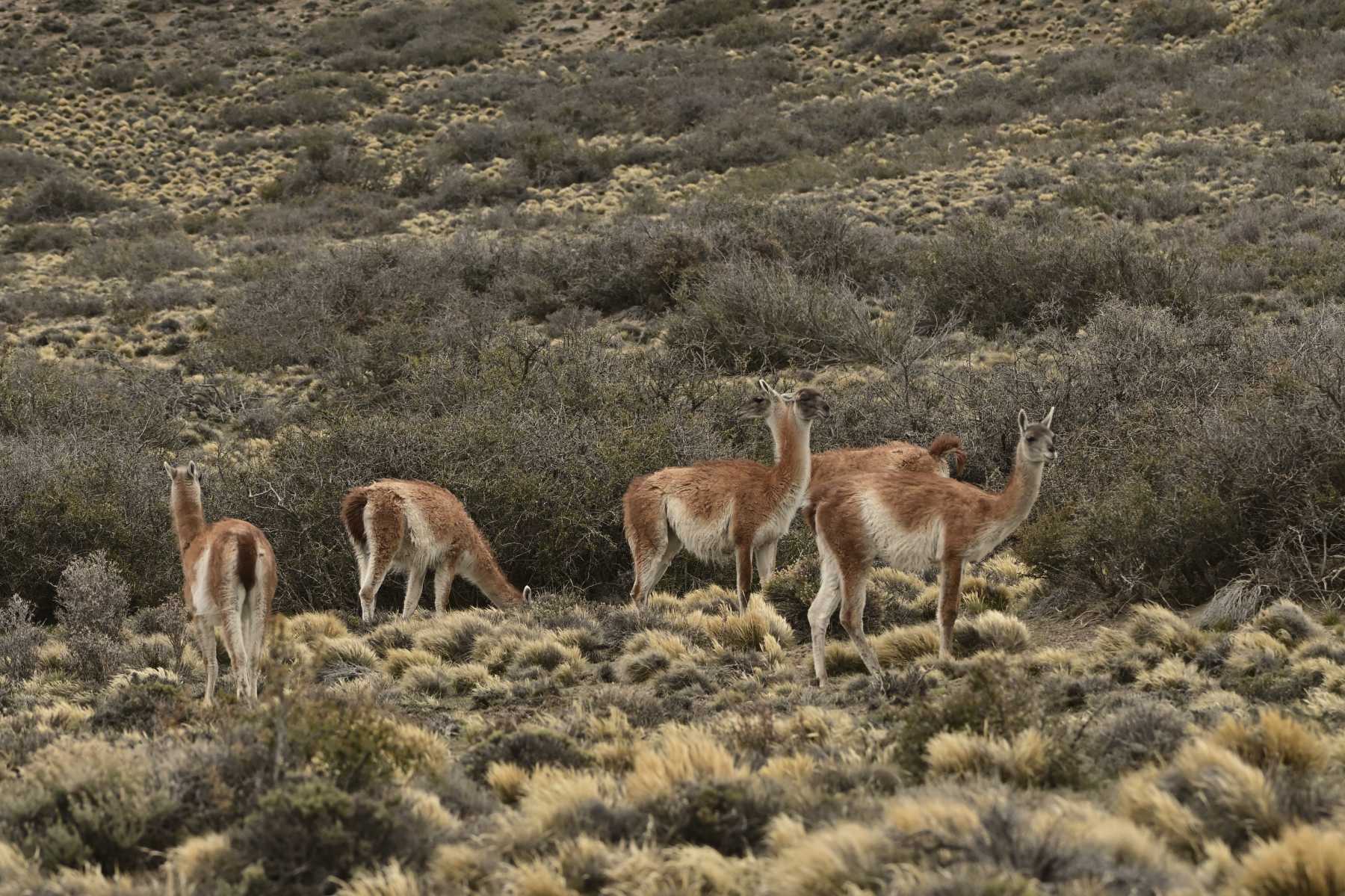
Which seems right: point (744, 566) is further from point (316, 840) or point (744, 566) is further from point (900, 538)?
point (316, 840)

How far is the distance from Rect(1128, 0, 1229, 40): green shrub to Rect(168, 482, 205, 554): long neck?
1978 inches

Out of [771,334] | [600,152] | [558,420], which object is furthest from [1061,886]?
[600,152]

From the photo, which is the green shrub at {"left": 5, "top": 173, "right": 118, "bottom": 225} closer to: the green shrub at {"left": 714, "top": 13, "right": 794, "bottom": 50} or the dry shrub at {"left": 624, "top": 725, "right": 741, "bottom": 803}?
the green shrub at {"left": 714, "top": 13, "right": 794, "bottom": 50}

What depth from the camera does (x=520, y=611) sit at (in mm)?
10711

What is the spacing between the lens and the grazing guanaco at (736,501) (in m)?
9.66

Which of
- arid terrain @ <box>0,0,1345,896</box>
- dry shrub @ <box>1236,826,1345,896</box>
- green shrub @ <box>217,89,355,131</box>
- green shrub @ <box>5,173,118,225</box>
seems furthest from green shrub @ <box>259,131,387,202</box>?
dry shrub @ <box>1236,826,1345,896</box>

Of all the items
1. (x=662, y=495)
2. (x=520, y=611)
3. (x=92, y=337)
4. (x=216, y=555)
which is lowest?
(x=92, y=337)

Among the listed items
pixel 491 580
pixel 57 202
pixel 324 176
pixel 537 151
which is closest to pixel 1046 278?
pixel 491 580

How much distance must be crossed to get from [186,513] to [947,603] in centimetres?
545

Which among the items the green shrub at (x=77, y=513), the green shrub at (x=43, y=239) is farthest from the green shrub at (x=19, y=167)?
the green shrub at (x=77, y=513)

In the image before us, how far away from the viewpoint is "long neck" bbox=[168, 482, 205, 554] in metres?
8.99

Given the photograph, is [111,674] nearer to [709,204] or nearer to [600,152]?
[709,204]

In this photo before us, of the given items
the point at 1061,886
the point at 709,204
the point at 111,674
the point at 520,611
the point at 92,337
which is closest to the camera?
the point at 1061,886

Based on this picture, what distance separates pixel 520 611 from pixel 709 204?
21.7 meters
